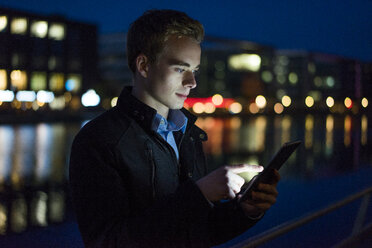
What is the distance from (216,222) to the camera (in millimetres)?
1659

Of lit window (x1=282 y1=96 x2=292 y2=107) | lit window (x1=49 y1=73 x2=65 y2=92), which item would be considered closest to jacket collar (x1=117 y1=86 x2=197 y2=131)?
lit window (x1=49 y1=73 x2=65 y2=92)

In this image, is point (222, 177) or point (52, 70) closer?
point (222, 177)

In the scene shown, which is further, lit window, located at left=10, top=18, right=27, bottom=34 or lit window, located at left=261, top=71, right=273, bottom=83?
lit window, located at left=261, top=71, right=273, bottom=83

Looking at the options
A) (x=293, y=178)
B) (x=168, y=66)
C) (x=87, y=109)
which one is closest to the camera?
(x=168, y=66)

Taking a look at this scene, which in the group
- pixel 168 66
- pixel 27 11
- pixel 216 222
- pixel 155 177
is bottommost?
pixel 216 222

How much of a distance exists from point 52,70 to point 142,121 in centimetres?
6712

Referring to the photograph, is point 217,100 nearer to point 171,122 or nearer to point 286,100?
point 286,100

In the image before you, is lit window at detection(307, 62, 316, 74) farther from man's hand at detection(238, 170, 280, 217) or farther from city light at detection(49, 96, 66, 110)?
man's hand at detection(238, 170, 280, 217)

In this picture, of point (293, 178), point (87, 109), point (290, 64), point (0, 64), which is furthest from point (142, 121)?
point (290, 64)

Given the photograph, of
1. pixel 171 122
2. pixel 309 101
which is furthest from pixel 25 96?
pixel 309 101

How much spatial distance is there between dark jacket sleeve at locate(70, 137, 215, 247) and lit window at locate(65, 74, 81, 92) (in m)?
67.2

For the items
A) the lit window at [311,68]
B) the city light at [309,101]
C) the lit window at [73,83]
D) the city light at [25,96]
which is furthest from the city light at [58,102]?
the lit window at [311,68]

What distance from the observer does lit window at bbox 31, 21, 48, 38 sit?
6329 centimetres

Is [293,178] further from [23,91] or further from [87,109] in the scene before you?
[23,91]
